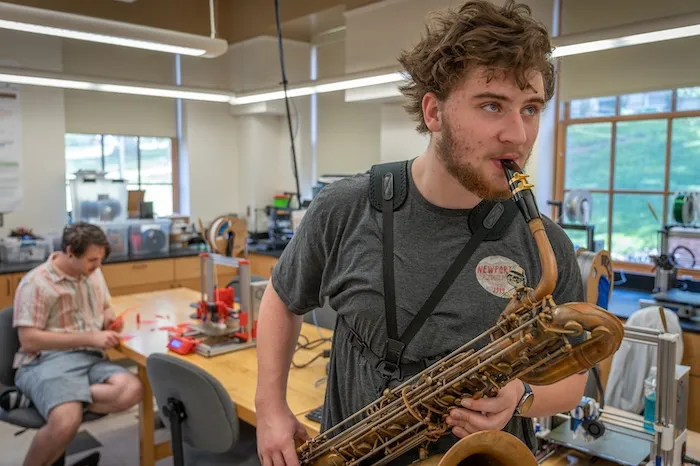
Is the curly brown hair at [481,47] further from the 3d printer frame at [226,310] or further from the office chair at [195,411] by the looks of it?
the 3d printer frame at [226,310]

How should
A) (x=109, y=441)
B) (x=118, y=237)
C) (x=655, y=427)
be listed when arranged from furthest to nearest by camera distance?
(x=118, y=237) → (x=109, y=441) → (x=655, y=427)

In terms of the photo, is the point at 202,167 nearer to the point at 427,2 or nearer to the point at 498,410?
the point at 427,2

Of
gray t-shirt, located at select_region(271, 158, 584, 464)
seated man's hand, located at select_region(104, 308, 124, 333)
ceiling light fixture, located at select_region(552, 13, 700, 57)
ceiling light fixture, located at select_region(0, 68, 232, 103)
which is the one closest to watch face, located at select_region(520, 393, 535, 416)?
gray t-shirt, located at select_region(271, 158, 584, 464)

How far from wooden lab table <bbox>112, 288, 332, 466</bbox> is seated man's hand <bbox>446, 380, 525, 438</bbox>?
1.12m

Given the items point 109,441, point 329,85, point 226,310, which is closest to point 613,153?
point 329,85

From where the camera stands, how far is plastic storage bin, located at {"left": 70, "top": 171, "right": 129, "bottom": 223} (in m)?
5.84

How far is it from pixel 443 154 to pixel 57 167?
A: 5.61 m

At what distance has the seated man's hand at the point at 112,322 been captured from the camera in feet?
11.0

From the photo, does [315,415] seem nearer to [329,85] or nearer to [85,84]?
[329,85]

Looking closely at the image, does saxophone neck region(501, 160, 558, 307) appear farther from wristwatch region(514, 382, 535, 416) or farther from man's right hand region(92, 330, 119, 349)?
man's right hand region(92, 330, 119, 349)

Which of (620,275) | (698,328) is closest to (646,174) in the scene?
(620,275)

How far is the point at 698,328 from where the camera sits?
11.2ft

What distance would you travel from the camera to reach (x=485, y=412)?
1046mm

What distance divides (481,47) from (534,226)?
1.12 ft
